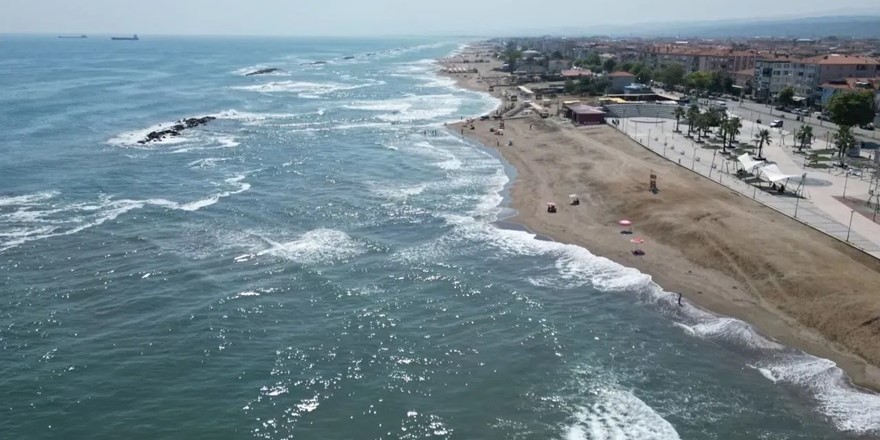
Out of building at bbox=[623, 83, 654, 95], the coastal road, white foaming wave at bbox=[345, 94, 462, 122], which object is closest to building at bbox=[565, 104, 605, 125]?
the coastal road

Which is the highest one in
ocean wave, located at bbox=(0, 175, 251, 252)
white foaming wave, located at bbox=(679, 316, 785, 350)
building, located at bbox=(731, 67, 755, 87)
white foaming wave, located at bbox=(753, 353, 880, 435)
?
building, located at bbox=(731, 67, 755, 87)

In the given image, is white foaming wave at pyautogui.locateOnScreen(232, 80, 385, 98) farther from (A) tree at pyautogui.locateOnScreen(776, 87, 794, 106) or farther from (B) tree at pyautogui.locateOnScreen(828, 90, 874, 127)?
(B) tree at pyautogui.locateOnScreen(828, 90, 874, 127)

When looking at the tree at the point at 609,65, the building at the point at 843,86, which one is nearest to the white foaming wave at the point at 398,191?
the building at the point at 843,86

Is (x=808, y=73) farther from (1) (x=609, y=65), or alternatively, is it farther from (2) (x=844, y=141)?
(1) (x=609, y=65)

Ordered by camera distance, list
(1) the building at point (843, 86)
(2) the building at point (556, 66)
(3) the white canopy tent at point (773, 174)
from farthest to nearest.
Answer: (2) the building at point (556, 66), (1) the building at point (843, 86), (3) the white canopy tent at point (773, 174)

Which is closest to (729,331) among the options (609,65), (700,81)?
(700,81)

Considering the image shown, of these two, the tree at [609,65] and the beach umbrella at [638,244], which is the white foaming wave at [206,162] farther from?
the tree at [609,65]
